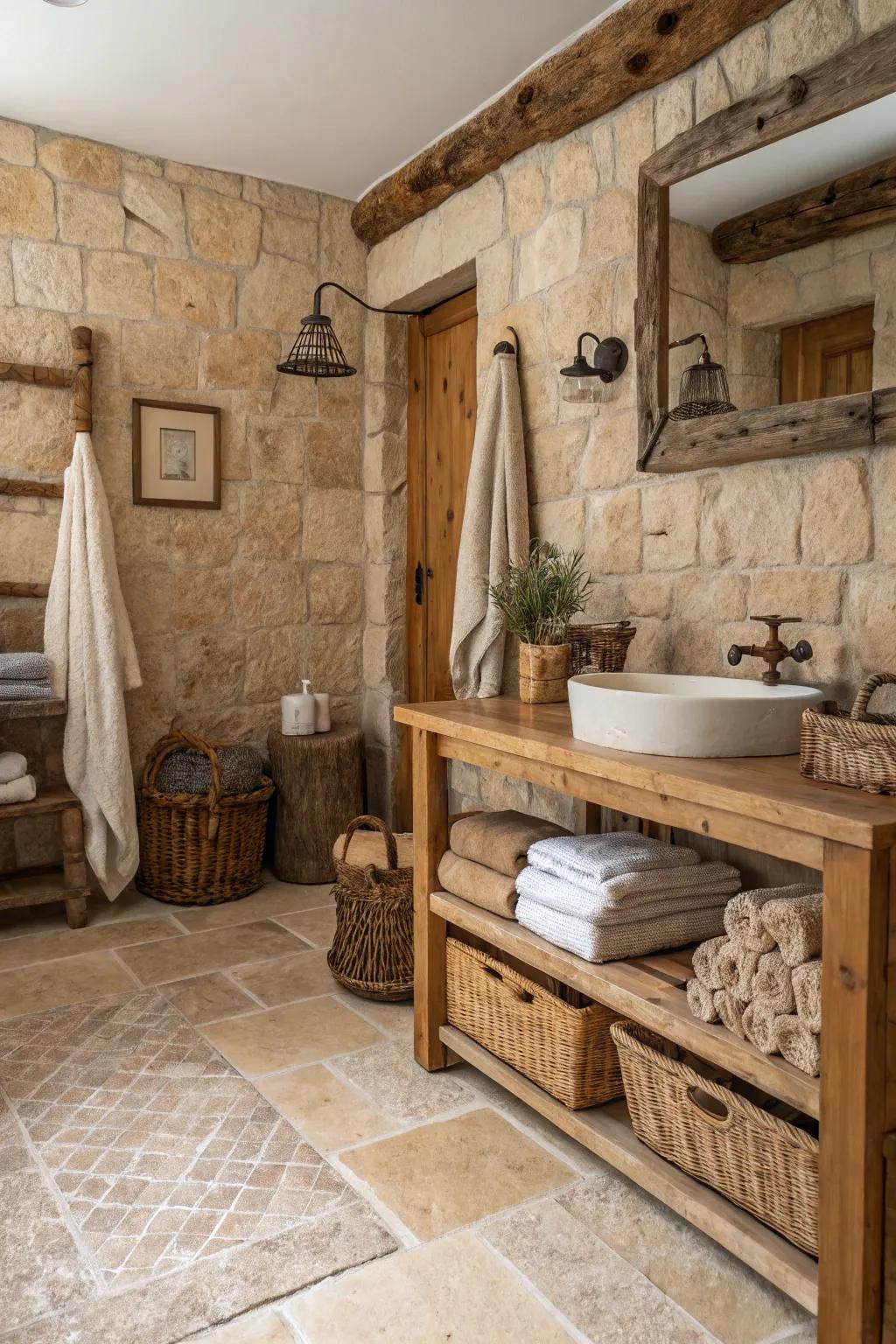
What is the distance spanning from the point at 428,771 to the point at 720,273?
3.98 ft

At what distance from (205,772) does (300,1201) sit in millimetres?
1717

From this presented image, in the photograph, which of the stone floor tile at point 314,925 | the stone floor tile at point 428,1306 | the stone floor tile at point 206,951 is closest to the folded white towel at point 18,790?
the stone floor tile at point 206,951

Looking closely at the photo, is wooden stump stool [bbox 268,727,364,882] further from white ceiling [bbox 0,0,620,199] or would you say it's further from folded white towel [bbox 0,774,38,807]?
white ceiling [bbox 0,0,620,199]

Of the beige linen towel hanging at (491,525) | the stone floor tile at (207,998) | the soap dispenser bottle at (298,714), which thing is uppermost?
the beige linen towel hanging at (491,525)

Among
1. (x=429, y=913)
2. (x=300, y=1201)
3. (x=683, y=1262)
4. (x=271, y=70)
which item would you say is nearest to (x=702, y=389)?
(x=429, y=913)

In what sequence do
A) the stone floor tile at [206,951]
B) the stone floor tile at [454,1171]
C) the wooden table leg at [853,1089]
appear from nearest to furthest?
the wooden table leg at [853,1089], the stone floor tile at [454,1171], the stone floor tile at [206,951]

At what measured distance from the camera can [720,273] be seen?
2119 mm

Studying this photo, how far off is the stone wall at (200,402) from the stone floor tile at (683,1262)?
2.25 m

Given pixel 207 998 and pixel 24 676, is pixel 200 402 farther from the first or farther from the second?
pixel 207 998

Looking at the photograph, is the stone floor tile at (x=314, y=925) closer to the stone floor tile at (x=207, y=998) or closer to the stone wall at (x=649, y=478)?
the stone floor tile at (x=207, y=998)

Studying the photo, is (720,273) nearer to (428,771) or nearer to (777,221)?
(777,221)

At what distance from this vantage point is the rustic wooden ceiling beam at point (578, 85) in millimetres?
2141

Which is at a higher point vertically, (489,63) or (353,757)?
(489,63)

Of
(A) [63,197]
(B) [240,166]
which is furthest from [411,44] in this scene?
(A) [63,197]
